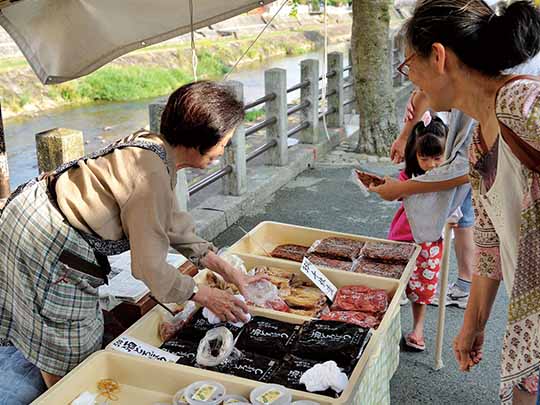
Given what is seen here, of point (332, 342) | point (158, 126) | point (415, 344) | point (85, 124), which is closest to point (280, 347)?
point (332, 342)

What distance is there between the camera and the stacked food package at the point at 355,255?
284cm

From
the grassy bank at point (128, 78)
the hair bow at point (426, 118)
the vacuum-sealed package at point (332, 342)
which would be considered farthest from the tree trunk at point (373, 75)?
the grassy bank at point (128, 78)

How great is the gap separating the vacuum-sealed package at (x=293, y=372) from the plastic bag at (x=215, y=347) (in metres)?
0.20

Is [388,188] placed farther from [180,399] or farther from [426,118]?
[180,399]

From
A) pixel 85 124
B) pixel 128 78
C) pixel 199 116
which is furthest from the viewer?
pixel 128 78

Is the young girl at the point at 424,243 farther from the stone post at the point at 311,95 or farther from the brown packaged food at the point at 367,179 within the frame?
the stone post at the point at 311,95

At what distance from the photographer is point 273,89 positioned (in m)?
6.68

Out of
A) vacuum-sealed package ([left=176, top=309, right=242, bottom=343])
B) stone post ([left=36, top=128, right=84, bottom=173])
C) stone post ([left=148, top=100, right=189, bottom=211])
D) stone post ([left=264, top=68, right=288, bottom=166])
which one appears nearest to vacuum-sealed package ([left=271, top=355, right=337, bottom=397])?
vacuum-sealed package ([left=176, top=309, right=242, bottom=343])

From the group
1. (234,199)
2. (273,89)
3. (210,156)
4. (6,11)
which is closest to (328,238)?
(210,156)

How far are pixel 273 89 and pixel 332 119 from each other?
2.24 meters

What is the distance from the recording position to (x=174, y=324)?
233 cm

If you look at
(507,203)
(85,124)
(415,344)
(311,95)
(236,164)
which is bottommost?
(85,124)

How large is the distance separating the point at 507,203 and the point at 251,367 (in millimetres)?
1025

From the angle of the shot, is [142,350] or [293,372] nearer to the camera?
[293,372]
